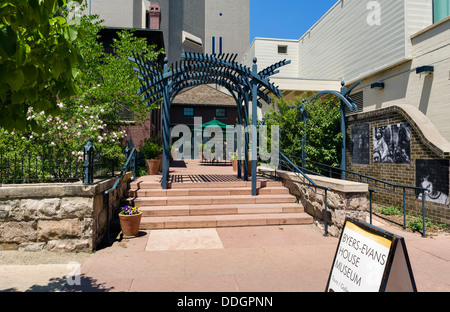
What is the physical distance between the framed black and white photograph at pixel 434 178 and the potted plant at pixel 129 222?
284 inches

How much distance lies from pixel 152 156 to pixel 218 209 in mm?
4822

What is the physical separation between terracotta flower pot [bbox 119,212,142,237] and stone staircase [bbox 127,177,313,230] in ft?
1.76

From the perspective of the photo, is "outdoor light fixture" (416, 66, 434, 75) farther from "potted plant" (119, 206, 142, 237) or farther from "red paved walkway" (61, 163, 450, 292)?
"potted plant" (119, 206, 142, 237)

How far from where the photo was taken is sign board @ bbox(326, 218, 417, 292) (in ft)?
8.16

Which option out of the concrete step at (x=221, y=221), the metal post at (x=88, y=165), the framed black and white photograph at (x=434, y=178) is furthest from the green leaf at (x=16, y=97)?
the framed black and white photograph at (x=434, y=178)

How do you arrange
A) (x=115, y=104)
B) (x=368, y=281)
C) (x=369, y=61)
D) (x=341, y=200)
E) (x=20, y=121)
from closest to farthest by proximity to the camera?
(x=368, y=281) < (x=20, y=121) < (x=341, y=200) < (x=115, y=104) < (x=369, y=61)

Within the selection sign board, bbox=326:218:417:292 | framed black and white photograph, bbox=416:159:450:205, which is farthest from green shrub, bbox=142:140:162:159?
sign board, bbox=326:218:417:292

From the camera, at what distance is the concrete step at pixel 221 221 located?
6.57m

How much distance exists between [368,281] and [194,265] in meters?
2.70

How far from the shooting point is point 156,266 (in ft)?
15.0

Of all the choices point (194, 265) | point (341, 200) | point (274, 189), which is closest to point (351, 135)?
point (274, 189)

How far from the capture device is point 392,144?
9.40 metres

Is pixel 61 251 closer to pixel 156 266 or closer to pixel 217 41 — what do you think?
pixel 156 266

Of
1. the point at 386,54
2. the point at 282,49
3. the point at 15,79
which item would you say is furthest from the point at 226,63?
the point at 282,49
